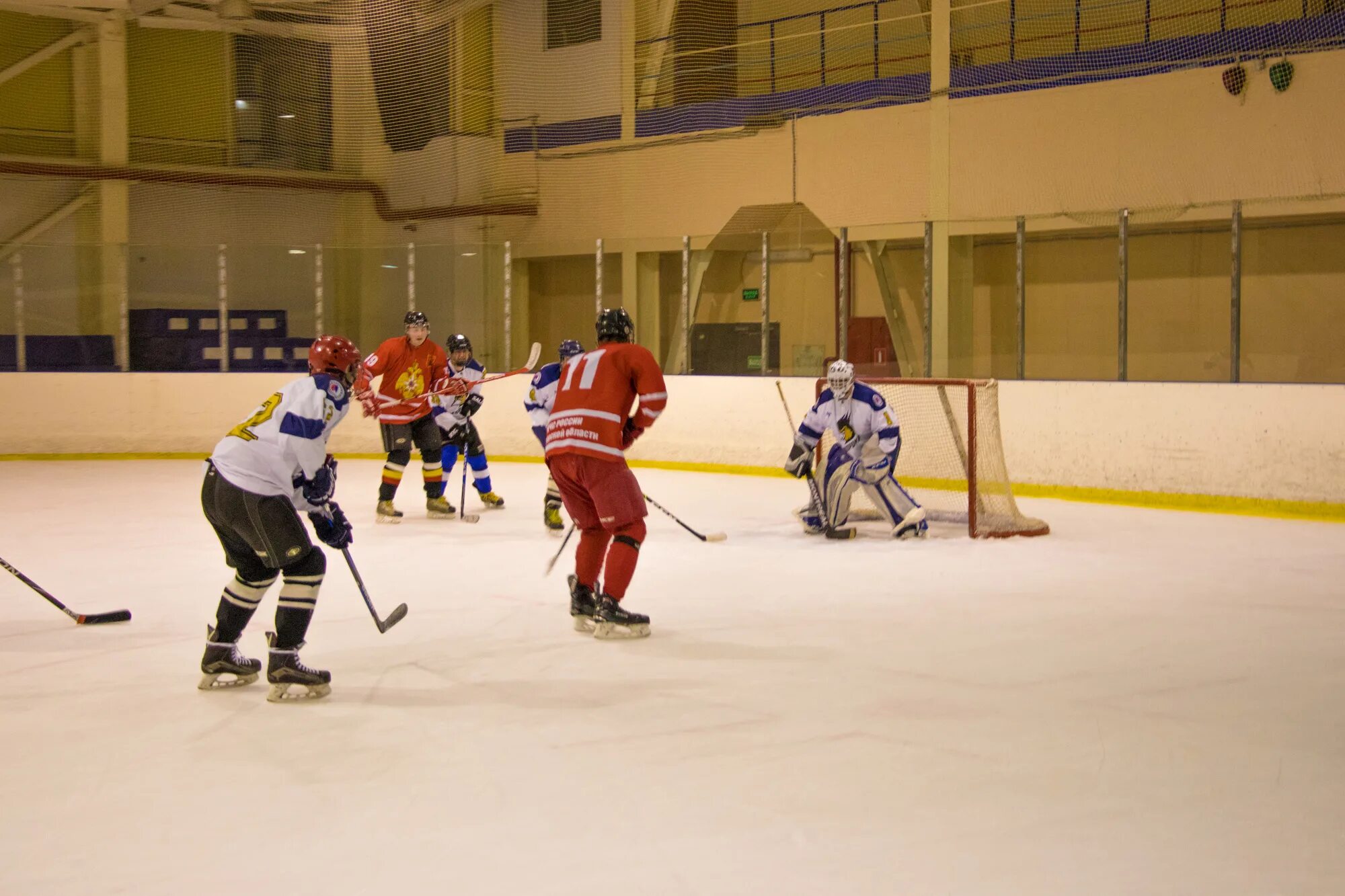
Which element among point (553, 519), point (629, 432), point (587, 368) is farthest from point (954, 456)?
point (587, 368)

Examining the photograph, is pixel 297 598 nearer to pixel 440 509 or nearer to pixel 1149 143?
pixel 440 509

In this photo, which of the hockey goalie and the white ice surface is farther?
the hockey goalie

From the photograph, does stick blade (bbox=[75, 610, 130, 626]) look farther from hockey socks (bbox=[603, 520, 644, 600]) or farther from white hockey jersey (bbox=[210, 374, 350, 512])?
hockey socks (bbox=[603, 520, 644, 600])

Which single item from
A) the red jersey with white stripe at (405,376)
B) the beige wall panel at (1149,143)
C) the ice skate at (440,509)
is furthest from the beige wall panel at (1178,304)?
the ice skate at (440,509)

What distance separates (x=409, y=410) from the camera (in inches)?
303

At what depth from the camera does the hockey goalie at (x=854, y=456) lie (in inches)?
275

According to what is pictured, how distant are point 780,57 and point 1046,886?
12.1m

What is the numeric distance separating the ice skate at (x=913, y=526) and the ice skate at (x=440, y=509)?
108 inches

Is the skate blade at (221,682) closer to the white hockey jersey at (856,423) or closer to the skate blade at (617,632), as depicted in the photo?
the skate blade at (617,632)

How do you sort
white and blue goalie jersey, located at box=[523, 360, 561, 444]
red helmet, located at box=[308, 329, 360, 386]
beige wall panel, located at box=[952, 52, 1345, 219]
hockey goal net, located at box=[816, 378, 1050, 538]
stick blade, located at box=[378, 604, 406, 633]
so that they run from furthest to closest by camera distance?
beige wall panel, located at box=[952, 52, 1345, 219]
hockey goal net, located at box=[816, 378, 1050, 538]
white and blue goalie jersey, located at box=[523, 360, 561, 444]
stick blade, located at box=[378, 604, 406, 633]
red helmet, located at box=[308, 329, 360, 386]

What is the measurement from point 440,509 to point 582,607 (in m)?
3.39

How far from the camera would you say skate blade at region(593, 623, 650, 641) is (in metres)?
4.54

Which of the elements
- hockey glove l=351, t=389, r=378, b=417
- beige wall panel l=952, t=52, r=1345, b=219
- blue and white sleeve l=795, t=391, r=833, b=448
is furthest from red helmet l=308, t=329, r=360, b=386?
beige wall panel l=952, t=52, r=1345, b=219

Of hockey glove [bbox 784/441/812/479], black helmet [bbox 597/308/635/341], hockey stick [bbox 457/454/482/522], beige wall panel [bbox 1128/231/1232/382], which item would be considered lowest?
hockey stick [bbox 457/454/482/522]
